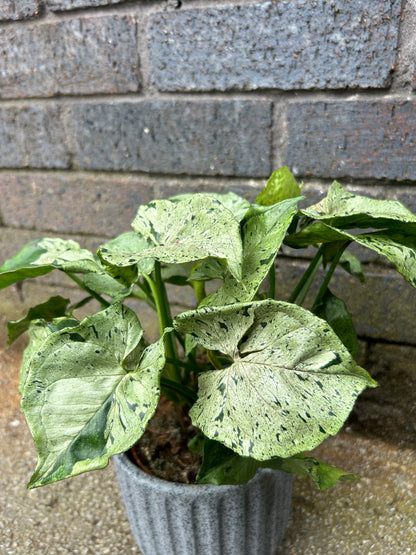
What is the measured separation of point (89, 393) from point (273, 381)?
0.66 ft

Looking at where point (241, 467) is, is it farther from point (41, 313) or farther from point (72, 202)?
point (72, 202)

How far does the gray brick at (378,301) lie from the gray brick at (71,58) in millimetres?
542

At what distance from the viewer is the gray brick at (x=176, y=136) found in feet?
3.13

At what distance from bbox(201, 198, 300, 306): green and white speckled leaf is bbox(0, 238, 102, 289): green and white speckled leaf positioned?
170mm

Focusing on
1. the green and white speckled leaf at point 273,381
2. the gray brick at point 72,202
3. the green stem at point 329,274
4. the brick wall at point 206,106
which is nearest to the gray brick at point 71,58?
the brick wall at point 206,106

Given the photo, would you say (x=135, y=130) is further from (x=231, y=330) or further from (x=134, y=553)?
(x=134, y=553)

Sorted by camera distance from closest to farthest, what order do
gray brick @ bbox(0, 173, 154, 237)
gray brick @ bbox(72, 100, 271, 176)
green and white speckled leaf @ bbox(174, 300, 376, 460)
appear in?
green and white speckled leaf @ bbox(174, 300, 376, 460) → gray brick @ bbox(72, 100, 271, 176) → gray brick @ bbox(0, 173, 154, 237)

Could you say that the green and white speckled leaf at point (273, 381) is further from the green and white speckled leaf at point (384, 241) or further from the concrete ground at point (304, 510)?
the concrete ground at point (304, 510)

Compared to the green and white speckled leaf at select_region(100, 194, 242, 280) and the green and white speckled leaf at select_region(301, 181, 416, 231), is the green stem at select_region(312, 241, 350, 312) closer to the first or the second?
the green and white speckled leaf at select_region(301, 181, 416, 231)

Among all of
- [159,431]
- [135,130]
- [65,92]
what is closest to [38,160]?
[65,92]

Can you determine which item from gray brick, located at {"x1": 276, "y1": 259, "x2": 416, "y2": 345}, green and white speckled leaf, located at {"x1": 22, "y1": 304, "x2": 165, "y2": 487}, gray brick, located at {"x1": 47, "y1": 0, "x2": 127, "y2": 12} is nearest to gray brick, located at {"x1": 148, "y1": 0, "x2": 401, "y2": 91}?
gray brick, located at {"x1": 47, "y1": 0, "x2": 127, "y2": 12}

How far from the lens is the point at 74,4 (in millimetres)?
999

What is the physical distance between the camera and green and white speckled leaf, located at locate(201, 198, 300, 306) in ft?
1.79

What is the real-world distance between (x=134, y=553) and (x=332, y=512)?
0.36 m
